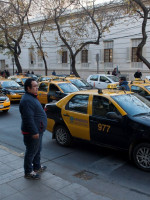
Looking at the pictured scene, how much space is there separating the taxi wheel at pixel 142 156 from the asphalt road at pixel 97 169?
134mm

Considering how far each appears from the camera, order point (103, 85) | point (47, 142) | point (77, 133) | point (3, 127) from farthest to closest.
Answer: point (103, 85), point (3, 127), point (47, 142), point (77, 133)

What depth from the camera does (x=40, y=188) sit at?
161 inches

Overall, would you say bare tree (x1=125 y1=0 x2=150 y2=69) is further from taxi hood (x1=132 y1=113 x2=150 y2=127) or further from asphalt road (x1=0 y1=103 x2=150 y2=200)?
taxi hood (x1=132 y1=113 x2=150 y2=127)

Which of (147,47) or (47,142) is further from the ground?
(147,47)

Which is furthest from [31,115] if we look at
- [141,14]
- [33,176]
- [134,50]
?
[134,50]

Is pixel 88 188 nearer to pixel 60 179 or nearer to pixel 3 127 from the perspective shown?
pixel 60 179

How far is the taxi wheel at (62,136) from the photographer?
6.33m

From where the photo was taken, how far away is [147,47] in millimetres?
24844

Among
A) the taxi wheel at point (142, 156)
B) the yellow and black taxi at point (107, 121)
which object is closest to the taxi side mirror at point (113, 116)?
the yellow and black taxi at point (107, 121)

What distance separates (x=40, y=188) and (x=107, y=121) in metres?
2.07

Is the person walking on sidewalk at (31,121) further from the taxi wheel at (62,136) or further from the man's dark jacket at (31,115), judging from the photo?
the taxi wheel at (62,136)

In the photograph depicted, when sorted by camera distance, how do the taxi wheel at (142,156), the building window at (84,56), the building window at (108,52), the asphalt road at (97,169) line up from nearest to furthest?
the asphalt road at (97,169)
the taxi wheel at (142,156)
the building window at (108,52)
the building window at (84,56)

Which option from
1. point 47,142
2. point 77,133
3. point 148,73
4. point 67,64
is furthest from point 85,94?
point 67,64

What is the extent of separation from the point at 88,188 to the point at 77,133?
6.30 ft
